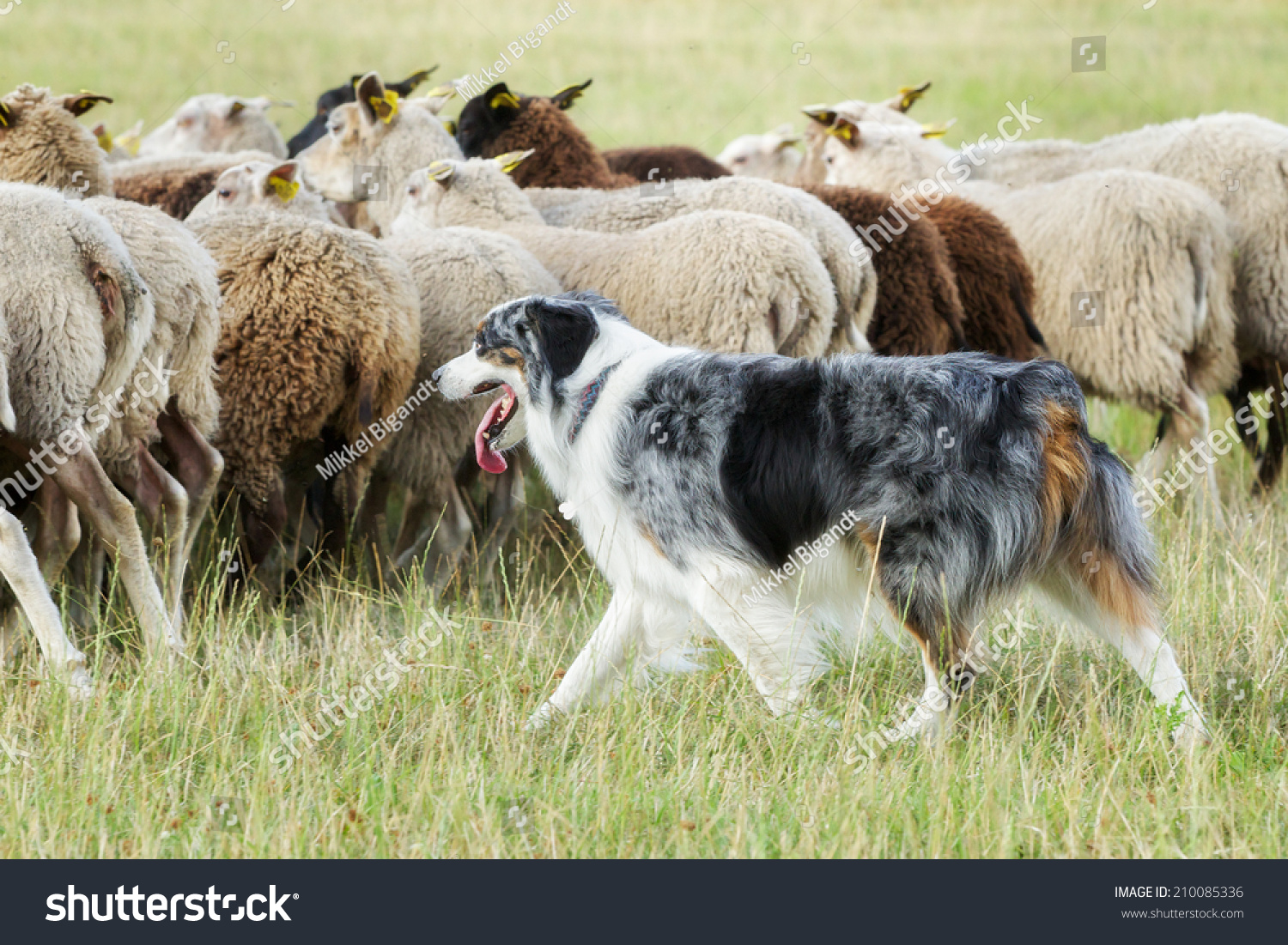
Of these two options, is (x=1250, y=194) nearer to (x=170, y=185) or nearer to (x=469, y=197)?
(x=469, y=197)

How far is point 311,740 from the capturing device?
3369 millimetres

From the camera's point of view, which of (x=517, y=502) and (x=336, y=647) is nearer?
(x=336, y=647)

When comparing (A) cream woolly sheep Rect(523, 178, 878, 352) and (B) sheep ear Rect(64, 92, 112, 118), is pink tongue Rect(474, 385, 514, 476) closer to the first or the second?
(A) cream woolly sheep Rect(523, 178, 878, 352)

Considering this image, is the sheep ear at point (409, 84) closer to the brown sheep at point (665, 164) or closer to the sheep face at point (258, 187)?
the brown sheep at point (665, 164)

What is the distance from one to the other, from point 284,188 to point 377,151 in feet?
4.78

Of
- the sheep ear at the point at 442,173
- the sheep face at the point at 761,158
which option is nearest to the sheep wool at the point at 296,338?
the sheep ear at the point at 442,173

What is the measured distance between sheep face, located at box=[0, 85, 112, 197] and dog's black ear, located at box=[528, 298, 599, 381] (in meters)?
2.52

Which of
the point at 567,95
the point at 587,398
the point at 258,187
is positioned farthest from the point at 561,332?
the point at 567,95

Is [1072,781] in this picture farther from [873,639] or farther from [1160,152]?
[1160,152]

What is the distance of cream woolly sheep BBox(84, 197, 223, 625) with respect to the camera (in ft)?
14.0

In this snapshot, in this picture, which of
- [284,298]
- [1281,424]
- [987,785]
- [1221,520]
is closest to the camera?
[987,785]
